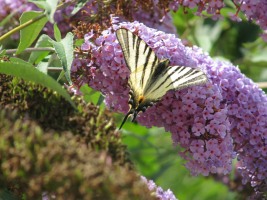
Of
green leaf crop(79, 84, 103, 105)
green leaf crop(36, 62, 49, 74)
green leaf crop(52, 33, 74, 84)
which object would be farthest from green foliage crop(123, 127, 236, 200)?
green leaf crop(52, 33, 74, 84)

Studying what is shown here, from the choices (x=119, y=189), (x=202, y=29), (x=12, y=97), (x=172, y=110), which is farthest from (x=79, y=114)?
(x=202, y=29)

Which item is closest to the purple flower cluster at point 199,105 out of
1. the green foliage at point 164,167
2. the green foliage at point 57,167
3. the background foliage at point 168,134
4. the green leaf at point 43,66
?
the green leaf at point 43,66

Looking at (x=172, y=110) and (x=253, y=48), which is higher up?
(x=172, y=110)

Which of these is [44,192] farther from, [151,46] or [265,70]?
[265,70]

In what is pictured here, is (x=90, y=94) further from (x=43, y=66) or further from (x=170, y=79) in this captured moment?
(x=170, y=79)

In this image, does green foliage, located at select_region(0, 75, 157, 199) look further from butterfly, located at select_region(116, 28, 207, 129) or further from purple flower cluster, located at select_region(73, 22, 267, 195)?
purple flower cluster, located at select_region(73, 22, 267, 195)

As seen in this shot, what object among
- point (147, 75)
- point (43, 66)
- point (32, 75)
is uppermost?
point (32, 75)

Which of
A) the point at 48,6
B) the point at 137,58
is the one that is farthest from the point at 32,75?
the point at 137,58
